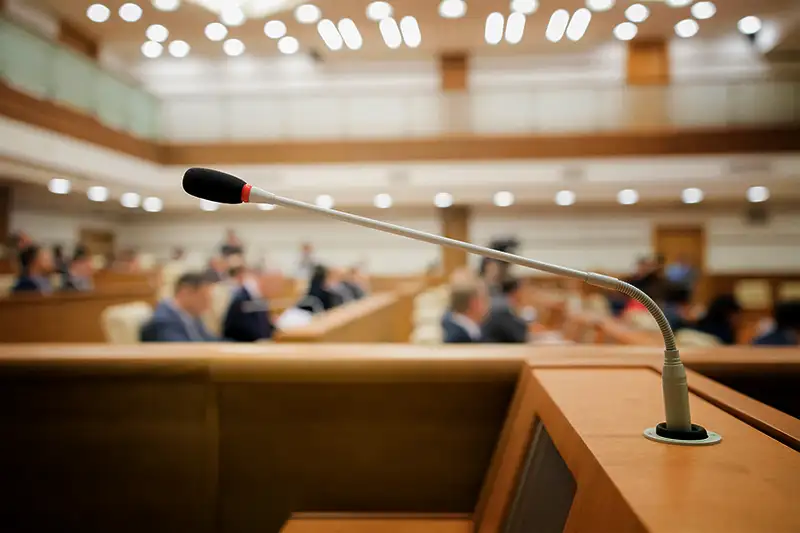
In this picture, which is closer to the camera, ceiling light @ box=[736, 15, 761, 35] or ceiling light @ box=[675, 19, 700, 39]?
ceiling light @ box=[675, 19, 700, 39]

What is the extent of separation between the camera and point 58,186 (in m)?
10.6

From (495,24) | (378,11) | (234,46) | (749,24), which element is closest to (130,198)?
(234,46)

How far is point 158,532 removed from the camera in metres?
1.75

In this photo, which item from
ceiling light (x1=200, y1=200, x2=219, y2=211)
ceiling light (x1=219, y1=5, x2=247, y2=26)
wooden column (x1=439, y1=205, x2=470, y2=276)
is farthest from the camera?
ceiling light (x1=200, y1=200, x2=219, y2=211)

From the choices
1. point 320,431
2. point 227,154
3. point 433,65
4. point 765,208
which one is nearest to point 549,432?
point 320,431

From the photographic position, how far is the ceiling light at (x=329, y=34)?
5.22m

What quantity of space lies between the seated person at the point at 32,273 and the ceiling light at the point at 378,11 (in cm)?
463

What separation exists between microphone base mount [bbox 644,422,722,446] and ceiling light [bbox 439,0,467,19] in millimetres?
4064

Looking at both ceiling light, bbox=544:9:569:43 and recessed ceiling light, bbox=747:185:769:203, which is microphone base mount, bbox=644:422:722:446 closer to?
ceiling light, bbox=544:9:569:43

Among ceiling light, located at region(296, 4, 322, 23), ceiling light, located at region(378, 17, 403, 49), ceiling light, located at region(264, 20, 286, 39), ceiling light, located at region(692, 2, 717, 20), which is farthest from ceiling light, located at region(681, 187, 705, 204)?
Answer: ceiling light, located at region(296, 4, 322, 23)

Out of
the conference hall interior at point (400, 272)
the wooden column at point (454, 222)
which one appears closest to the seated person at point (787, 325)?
the conference hall interior at point (400, 272)

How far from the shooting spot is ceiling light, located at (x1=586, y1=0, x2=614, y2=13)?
4.09 meters

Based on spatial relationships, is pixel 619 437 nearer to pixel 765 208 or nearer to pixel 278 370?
pixel 278 370

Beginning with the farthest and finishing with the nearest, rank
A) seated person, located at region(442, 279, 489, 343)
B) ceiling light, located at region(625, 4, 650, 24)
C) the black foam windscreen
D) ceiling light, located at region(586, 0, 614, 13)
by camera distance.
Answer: ceiling light, located at region(625, 4, 650, 24)
seated person, located at region(442, 279, 489, 343)
ceiling light, located at region(586, 0, 614, 13)
the black foam windscreen
